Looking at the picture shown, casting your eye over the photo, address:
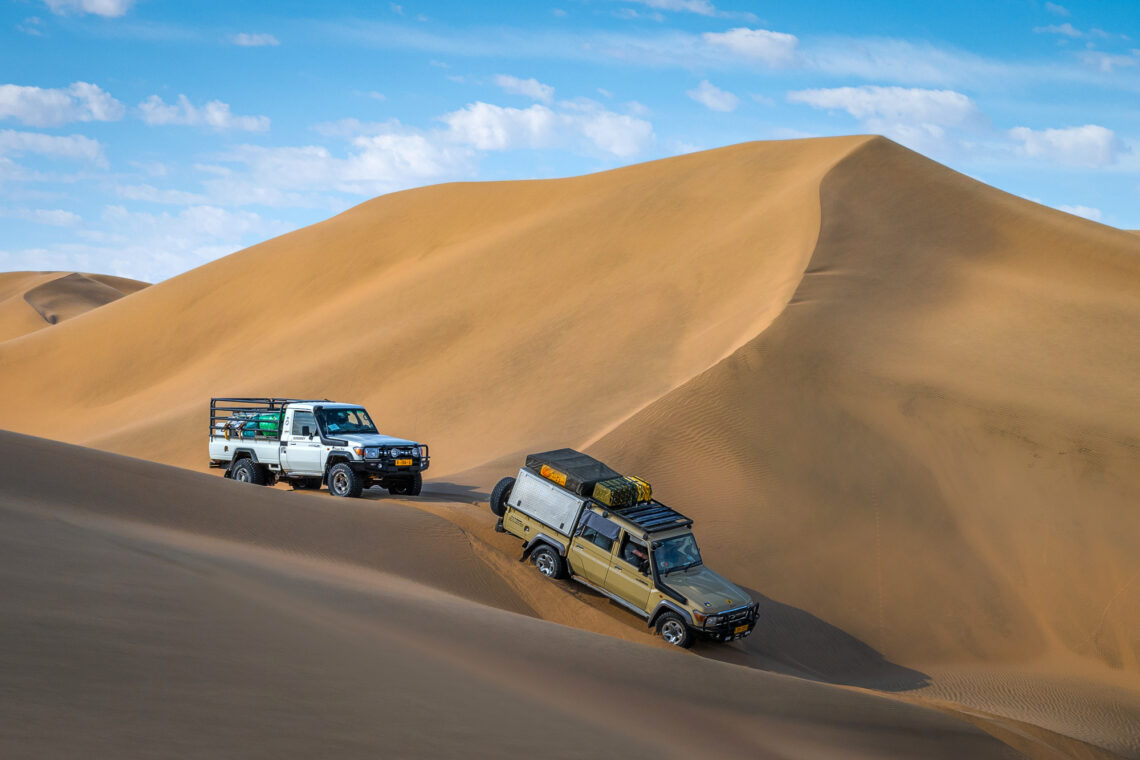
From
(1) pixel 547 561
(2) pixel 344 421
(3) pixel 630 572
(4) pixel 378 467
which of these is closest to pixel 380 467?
(4) pixel 378 467

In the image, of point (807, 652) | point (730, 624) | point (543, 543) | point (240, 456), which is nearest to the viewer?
point (730, 624)

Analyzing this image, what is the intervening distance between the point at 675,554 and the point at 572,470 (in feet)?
7.03

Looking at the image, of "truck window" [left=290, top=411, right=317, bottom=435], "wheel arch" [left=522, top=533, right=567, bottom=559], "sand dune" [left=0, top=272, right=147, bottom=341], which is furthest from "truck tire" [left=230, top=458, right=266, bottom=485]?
"sand dune" [left=0, top=272, right=147, bottom=341]

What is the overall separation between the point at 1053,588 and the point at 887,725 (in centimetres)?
897

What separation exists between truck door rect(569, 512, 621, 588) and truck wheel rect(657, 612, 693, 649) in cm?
120

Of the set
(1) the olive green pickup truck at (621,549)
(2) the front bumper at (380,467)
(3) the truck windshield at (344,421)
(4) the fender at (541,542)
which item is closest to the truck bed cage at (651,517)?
(1) the olive green pickup truck at (621,549)

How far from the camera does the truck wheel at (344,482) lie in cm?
1802

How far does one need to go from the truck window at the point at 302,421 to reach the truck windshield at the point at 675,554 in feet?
25.9

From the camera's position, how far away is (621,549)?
14.4 metres

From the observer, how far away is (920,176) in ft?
123

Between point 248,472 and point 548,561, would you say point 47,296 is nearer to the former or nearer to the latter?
point 248,472

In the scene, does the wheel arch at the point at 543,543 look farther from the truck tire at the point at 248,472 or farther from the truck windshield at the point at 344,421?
the truck tire at the point at 248,472

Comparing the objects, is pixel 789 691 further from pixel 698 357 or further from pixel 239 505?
pixel 698 357

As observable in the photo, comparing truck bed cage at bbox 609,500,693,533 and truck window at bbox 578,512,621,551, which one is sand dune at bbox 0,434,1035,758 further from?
truck bed cage at bbox 609,500,693,533
